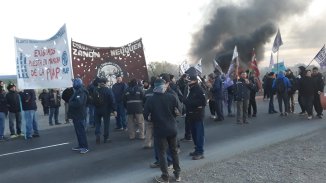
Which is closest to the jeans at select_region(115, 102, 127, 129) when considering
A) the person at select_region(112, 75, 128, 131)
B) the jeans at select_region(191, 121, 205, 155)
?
the person at select_region(112, 75, 128, 131)

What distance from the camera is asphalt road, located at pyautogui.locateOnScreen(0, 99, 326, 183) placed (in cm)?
751

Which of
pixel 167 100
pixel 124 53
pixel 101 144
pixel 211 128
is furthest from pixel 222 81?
pixel 167 100

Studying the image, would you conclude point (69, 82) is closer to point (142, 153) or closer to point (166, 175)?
point (142, 153)

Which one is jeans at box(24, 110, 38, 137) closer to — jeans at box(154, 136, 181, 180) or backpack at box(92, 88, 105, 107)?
backpack at box(92, 88, 105, 107)

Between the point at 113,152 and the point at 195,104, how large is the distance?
2.37 meters

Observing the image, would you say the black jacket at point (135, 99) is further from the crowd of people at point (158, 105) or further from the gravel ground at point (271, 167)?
the gravel ground at point (271, 167)

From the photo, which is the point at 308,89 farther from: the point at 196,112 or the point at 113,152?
the point at 113,152

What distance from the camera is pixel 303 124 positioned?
12.6 meters

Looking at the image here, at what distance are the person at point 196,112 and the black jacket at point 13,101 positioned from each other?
20.1 ft

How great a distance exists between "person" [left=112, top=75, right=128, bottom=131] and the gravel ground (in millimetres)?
4887

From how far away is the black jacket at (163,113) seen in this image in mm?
6621

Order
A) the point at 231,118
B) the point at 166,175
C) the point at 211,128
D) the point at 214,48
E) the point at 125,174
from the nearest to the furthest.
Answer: the point at 166,175 < the point at 125,174 < the point at 211,128 < the point at 231,118 < the point at 214,48

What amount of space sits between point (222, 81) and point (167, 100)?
8519 mm

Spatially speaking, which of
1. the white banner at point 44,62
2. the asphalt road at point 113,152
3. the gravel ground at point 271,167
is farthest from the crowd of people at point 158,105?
the white banner at point 44,62
